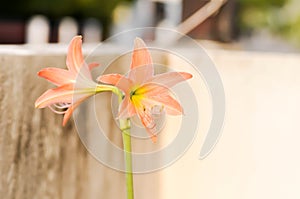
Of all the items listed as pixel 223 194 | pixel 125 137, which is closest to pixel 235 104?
pixel 223 194

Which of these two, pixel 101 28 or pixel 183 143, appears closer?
pixel 183 143

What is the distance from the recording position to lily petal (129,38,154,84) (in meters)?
0.71

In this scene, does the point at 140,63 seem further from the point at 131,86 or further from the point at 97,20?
the point at 97,20

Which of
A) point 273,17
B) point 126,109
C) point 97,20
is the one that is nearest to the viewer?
point 126,109

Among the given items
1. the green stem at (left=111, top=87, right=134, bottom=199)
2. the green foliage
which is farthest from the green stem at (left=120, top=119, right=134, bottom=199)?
the green foliage

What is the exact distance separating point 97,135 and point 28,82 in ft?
0.78

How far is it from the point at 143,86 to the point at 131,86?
0.01 metres

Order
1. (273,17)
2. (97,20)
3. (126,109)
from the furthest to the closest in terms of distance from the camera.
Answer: (273,17)
(97,20)
(126,109)

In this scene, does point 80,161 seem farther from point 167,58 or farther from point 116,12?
point 116,12

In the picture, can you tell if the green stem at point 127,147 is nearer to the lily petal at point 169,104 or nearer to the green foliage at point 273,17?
the lily petal at point 169,104

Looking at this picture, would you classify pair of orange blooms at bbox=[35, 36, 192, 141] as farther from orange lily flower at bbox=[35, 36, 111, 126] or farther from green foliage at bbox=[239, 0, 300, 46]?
green foliage at bbox=[239, 0, 300, 46]

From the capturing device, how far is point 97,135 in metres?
1.26

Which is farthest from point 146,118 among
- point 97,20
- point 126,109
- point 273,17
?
point 273,17

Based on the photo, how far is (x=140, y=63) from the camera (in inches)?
28.1
